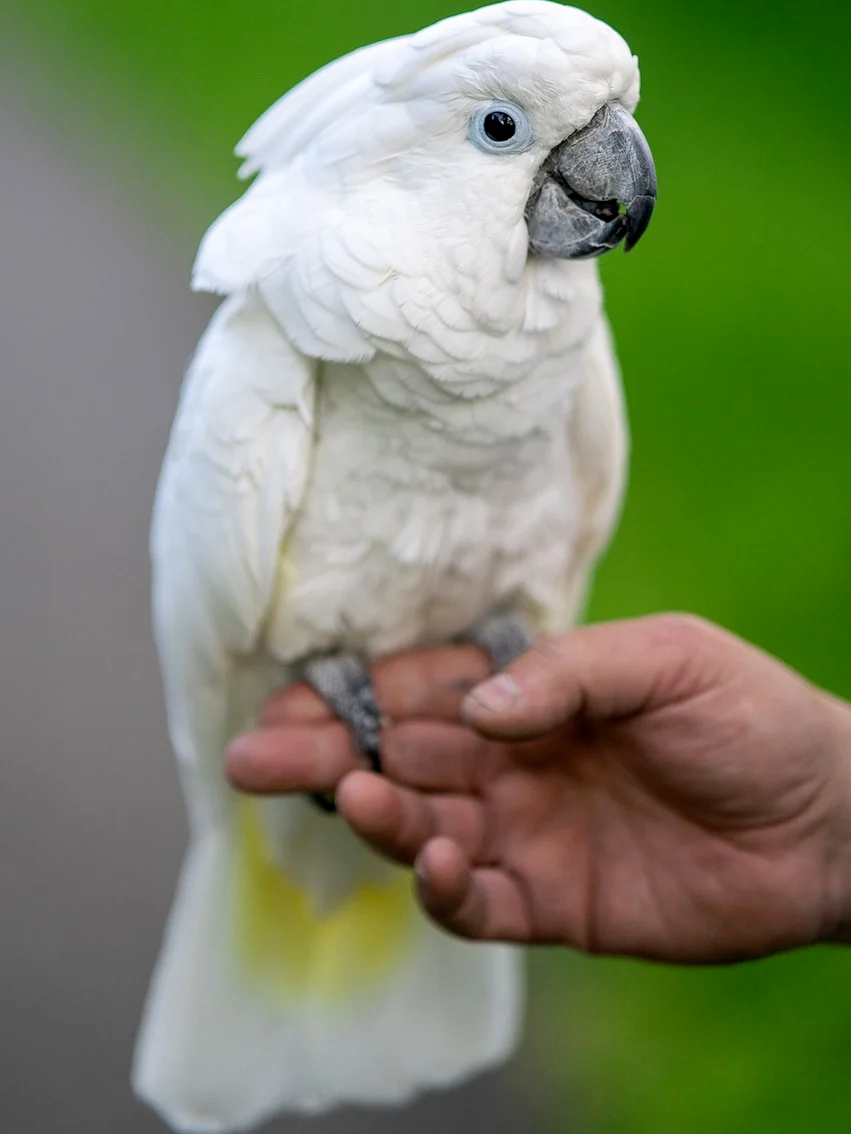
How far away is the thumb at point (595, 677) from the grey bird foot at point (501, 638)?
26 cm

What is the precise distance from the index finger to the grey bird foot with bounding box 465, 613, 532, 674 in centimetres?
5

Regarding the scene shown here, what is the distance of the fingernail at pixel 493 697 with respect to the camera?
1.13m

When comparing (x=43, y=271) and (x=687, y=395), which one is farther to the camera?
(x=43, y=271)

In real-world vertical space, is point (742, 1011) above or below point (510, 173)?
below

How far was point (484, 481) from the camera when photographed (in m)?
1.25

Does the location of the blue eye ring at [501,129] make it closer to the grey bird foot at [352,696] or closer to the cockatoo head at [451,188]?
the cockatoo head at [451,188]

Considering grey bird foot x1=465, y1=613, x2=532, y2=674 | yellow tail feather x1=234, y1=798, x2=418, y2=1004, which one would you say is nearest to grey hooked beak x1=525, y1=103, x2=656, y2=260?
grey bird foot x1=465, y1=613, x2=532, y2=674

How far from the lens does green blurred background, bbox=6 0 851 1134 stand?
5.95 ft

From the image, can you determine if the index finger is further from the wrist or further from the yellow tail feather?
the wrist

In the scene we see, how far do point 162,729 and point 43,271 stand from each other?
100 cm

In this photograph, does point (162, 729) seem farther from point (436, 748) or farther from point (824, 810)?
point (824, 810)

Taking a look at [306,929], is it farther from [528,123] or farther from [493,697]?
[528,123]

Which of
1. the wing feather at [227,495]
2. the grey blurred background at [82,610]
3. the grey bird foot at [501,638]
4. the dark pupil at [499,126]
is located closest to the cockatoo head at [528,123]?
the dark pupil at [499,126]

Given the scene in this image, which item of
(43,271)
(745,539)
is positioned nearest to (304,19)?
(43,271)
